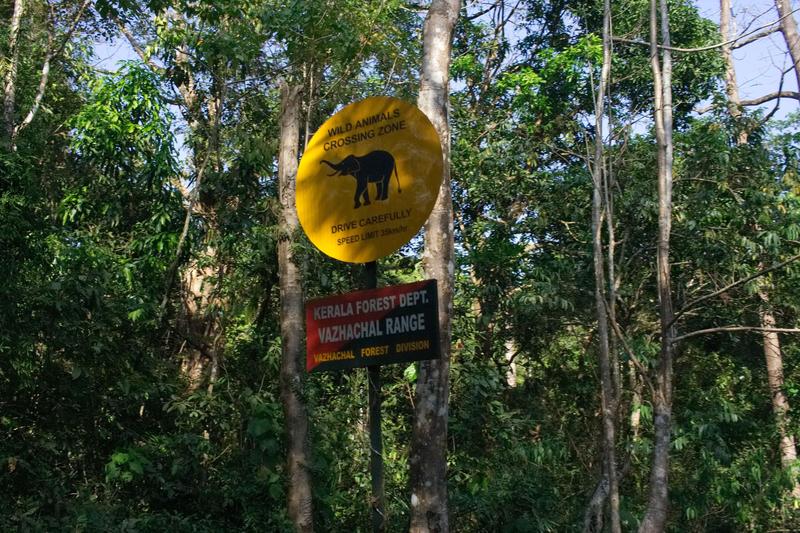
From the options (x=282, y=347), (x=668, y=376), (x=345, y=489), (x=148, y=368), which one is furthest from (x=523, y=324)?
(x=148, y=368)

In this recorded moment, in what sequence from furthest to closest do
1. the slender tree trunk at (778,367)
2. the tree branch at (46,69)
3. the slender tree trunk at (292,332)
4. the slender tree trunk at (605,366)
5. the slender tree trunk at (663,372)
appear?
the slender tree trunk at (778,367) < the tree branch at (46,69) < the slender tree trunk at (605,366) < the slender tree trunk at (663,372) < the slender tree trunk at (292,332)

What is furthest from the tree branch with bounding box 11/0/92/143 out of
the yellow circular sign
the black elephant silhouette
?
the black elephant silhouette

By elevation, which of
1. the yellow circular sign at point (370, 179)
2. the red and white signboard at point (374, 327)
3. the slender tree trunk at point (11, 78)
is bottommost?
the red and white signboard at point (374, 327)

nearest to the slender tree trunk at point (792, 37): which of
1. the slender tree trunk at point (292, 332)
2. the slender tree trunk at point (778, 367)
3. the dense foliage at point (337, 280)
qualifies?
the slender tree trunk at point (778, 367)

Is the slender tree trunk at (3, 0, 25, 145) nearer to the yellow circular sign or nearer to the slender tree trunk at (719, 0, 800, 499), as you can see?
the yellow circular sign

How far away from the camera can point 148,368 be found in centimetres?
964

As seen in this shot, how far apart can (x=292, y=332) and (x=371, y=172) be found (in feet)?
14.5

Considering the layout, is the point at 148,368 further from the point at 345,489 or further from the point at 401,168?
the point at 401,168

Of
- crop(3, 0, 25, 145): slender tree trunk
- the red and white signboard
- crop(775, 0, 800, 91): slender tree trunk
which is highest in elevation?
crop(775, 0, 800, 91): slender tree trunk

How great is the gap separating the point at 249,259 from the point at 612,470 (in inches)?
196

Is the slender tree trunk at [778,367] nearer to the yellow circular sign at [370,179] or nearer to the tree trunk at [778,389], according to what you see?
the tree trunk at [778,389]

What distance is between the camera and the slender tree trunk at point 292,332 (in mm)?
8695

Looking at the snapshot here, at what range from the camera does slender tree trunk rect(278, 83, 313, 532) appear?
8695mm

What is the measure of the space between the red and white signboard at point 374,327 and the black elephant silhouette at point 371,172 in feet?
1.80
